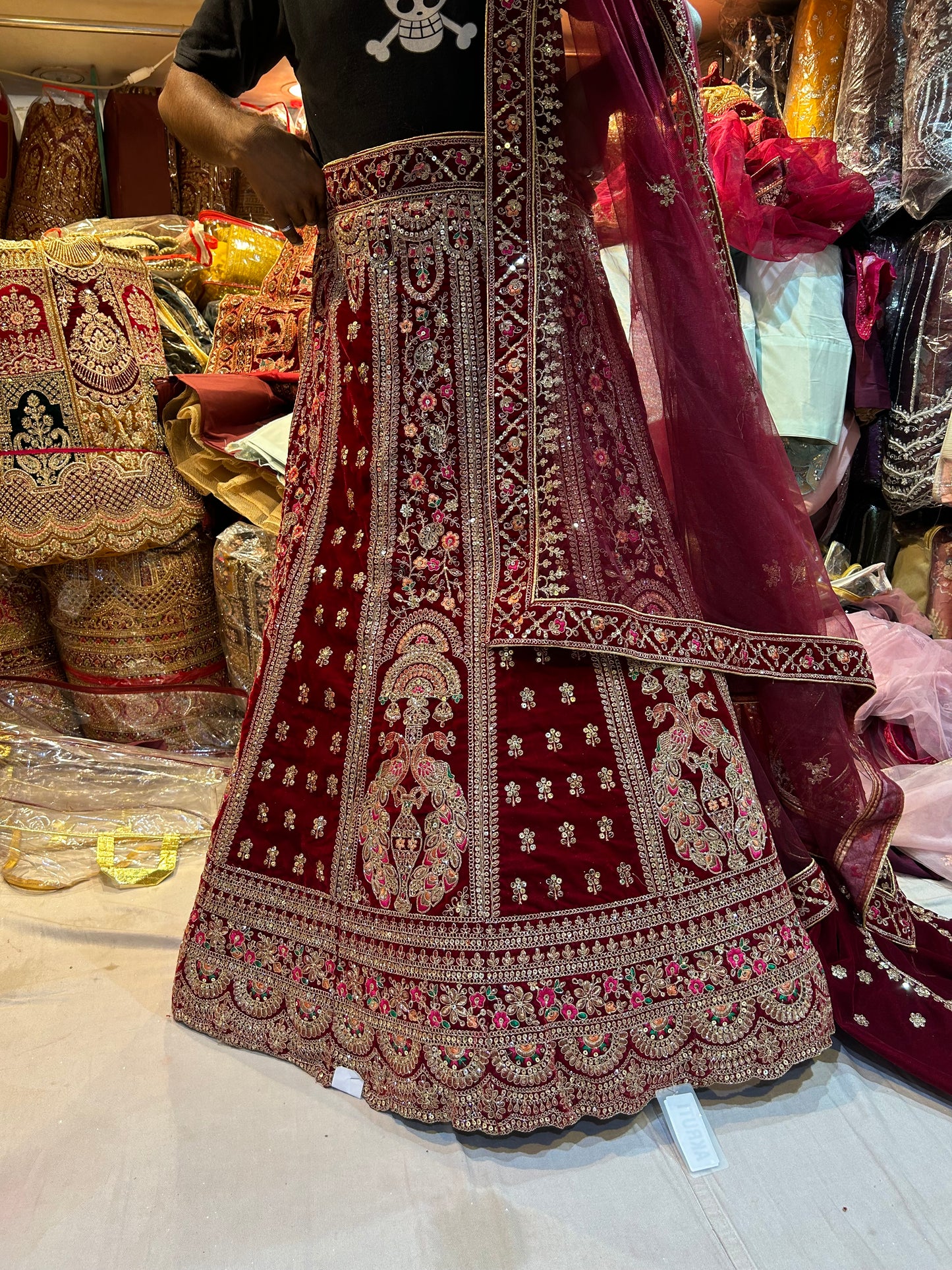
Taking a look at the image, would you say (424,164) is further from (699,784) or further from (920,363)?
(920,363)

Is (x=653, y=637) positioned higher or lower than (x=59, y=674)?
higher

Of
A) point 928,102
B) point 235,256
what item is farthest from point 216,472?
point 928,102

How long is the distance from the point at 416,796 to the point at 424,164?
73 centimetres

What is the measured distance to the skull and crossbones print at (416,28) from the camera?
39.0 inches

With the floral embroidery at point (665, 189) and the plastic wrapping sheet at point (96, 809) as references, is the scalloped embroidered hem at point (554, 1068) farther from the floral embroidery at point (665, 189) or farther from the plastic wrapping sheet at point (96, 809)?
the floral embroidery at point (665, 189)

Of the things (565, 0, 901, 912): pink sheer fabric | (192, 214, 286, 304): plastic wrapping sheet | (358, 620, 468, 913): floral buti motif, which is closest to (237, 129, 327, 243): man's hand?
(565, 0, 901, 912): pink sheer fabric

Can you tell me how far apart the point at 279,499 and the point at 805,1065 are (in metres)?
1.38

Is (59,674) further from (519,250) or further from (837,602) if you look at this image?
(837,602)

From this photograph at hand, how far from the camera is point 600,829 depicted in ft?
3.30

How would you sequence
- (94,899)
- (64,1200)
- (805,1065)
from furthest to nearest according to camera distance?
(94,899) → (805,1065) → (64,1200)

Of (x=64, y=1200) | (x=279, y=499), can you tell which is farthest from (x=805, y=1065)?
(x=279, y=499)

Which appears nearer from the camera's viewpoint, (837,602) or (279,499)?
(837,602)

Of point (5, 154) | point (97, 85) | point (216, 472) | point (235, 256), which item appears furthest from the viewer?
point (97, 85)

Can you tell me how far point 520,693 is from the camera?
1023 millimetres
